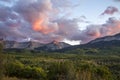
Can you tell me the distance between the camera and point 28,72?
6912cm

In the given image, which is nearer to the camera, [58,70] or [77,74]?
[77,74]

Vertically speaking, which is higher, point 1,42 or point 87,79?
point 1,42

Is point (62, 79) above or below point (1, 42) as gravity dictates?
below

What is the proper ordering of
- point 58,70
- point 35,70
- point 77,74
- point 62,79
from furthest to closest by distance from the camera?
1. point 35,70
2. point 58,70
3. point 62,79
4. point 77,74

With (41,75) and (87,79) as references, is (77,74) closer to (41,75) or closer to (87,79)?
(87,79)

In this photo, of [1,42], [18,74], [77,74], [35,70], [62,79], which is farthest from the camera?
[35,70]

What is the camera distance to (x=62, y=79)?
162 feet

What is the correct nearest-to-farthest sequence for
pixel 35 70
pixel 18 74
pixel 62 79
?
1. pixel 62 79
2. pixel 18 74
3. pixel 35 70

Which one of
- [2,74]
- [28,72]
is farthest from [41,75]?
[2,74]

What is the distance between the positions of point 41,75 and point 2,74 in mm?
26498

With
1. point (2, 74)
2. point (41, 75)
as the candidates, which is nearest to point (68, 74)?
point (2, 74)

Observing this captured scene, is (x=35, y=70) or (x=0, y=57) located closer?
(x=0, y=57)

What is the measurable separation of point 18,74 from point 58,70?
10.5 meters

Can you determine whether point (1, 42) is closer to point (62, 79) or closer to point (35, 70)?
point (62, 79)
